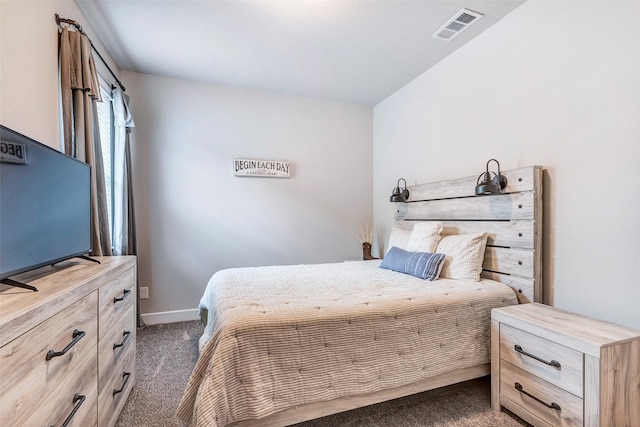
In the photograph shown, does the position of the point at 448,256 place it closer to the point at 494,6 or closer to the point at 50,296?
the point at 494,6

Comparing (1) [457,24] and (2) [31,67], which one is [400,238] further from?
(2) [31,67]

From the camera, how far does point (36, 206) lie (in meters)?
1.21

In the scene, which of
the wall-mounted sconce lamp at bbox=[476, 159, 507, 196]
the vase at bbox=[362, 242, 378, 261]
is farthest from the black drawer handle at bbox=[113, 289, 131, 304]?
the vase at bbox=[362, 242, 378, 261]

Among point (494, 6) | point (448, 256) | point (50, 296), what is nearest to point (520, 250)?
point (448, 256)

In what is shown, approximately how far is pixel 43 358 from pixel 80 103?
1740mm

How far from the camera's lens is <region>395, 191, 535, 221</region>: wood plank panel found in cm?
205

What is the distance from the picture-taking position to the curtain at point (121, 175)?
2.77m

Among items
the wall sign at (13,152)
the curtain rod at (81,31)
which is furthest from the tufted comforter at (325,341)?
the curtain rod at (81,31)

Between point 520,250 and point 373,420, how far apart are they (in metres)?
1.50

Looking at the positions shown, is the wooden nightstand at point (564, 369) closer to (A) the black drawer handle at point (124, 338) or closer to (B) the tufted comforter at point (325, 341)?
(B) the tufted comforter at point (325, 341)

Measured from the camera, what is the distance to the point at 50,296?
0.96m

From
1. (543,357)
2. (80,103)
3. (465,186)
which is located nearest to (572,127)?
(465,186)

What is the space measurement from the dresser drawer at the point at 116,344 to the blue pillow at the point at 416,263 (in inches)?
Answer: 80.1

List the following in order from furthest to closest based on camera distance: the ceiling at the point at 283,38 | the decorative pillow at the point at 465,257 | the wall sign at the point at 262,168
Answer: the wall sign at the point at 262,168 < the decorative pillow at the point at 465,257 < the ceiling at the point at 283,38
